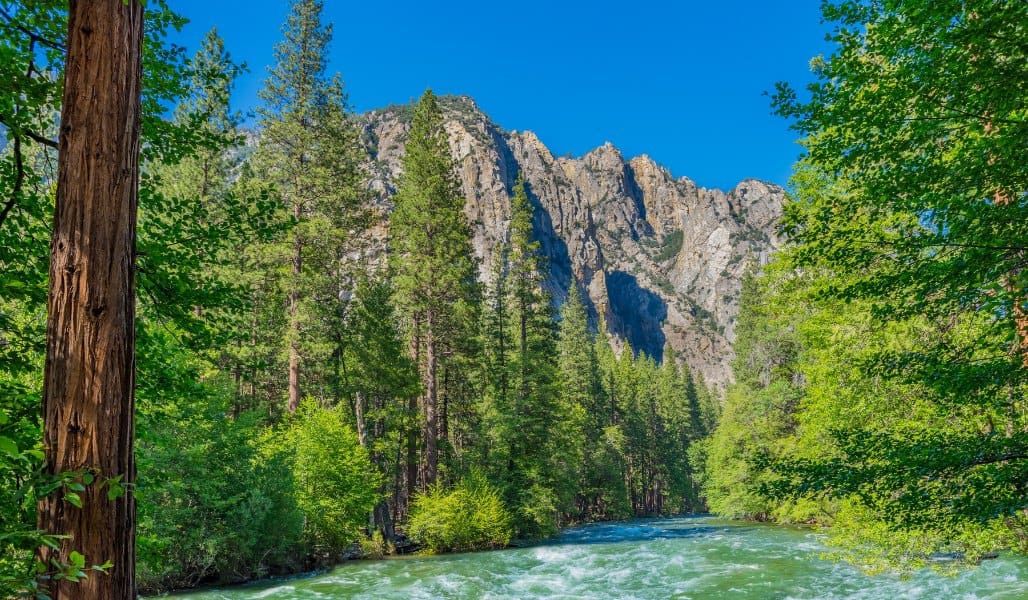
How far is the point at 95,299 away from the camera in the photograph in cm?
306

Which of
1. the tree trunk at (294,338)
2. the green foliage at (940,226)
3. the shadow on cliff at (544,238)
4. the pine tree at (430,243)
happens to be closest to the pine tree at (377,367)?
the pine tree at (430,243)

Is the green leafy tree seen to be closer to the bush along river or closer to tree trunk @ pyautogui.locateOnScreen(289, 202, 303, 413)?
the bush along river

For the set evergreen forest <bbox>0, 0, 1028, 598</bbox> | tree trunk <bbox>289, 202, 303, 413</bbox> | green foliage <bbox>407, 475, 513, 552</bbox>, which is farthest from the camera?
green foliage <bbox>407, 475, 513, 552</bbox>

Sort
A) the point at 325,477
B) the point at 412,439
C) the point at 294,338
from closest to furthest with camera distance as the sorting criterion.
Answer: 1. the point at 325,477
2. the point at 294,338
3. the point at 412,439

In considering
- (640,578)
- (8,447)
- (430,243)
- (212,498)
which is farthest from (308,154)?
(8,447)

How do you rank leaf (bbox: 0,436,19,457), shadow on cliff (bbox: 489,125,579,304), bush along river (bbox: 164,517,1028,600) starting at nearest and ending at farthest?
leaf (bbox: 0,436,19,457) → bush along river (bbox: 164,517,1028,600) → shadow on cliff (bbox: 489,125,579,304)

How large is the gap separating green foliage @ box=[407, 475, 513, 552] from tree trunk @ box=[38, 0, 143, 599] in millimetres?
20786

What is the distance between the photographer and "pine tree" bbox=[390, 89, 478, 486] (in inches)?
1029

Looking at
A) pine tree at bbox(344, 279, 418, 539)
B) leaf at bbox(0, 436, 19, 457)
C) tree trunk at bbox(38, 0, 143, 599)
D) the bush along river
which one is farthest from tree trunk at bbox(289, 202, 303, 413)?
leaf at bbox(0, 436, 19, 457)

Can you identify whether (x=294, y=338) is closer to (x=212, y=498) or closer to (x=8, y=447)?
(x=212, y=498)

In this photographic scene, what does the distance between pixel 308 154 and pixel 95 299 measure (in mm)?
23222

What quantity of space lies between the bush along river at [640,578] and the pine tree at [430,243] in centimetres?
698

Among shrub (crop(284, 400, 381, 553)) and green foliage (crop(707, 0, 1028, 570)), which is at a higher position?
green foliage (crop(707, 0, 1028, 570))

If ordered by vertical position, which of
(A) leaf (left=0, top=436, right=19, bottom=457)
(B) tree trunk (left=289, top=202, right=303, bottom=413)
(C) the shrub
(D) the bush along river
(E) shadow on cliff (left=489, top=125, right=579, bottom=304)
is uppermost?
(E) shadow on cliff (left=489, top=125, right=579, bottom=304)
